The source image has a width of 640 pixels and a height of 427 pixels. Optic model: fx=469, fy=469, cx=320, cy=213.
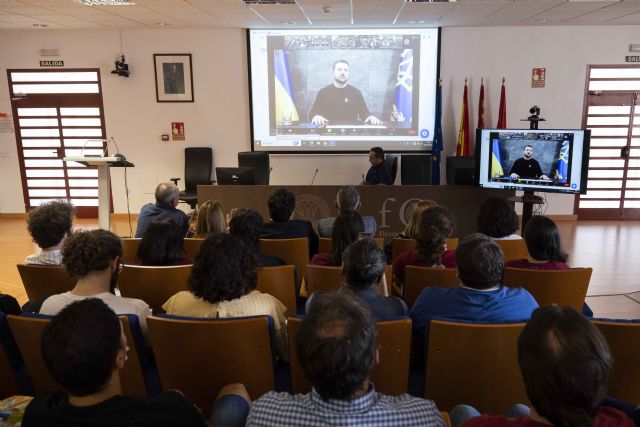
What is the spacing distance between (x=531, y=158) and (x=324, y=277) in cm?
378

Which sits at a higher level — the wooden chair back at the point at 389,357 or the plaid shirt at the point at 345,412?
the plaid shirt at the point at 345,412

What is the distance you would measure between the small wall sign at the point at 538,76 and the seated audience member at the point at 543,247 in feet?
18.1

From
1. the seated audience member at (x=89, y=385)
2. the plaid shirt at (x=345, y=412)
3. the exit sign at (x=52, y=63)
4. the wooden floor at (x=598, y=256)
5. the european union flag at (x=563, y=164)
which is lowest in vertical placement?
the wooden floor at (x=598, y=256)

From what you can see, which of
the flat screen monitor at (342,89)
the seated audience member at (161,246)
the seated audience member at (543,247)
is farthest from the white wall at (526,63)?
the seated audience member at (161,246)

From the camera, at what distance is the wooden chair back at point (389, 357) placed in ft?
5.49

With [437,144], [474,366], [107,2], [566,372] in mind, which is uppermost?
[107,2]

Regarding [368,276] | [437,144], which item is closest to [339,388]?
[368,276]

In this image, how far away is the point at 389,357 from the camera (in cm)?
174

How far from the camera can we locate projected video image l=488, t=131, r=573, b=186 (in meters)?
5.18

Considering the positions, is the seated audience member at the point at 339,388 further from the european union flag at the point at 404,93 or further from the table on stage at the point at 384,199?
the european union flag at the point at 404,93

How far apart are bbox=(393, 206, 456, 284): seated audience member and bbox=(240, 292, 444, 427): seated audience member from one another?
1.55m

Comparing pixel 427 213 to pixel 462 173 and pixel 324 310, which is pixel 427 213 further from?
Answer: pixel 462 173

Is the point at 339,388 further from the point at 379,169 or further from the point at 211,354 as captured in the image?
the point at 379,169

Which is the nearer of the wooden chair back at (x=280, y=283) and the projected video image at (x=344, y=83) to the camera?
the wooden chair back at (x=280, y=283)
